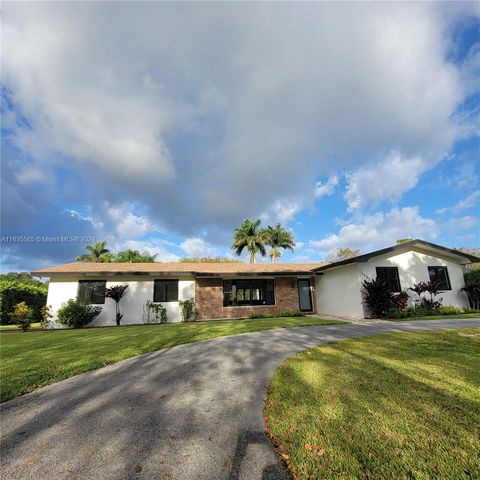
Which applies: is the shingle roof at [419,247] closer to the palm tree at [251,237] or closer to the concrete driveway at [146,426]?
the concrete driveway at [146,426]

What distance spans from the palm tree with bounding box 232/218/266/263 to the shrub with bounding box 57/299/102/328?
61.6 ft

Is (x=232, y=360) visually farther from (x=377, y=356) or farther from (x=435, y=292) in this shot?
(x=435, y=292)

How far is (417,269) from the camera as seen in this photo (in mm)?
14055

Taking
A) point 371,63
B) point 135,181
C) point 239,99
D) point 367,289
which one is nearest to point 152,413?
point 367,289

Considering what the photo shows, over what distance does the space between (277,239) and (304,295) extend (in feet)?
45.8

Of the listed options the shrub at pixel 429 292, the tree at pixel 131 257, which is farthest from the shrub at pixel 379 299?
the tree at pixel 131 257

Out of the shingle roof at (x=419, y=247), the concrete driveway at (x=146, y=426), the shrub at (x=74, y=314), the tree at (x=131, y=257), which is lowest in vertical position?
the concrete driveway at (x=146, y=426)

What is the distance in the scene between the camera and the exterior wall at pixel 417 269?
44.3ft

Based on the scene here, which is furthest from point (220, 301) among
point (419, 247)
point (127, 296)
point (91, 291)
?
point (419, 247)

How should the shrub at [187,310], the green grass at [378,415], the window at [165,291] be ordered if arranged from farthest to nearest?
the window at [165,291] < the shrub at [187,310] < the green grass at [378,415]

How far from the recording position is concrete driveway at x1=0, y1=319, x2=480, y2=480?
205cm

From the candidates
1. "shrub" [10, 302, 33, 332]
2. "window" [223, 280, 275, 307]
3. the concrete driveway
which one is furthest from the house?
the concrete driveway

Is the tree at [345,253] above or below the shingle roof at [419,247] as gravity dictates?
above

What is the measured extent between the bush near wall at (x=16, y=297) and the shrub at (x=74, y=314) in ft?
11.8
